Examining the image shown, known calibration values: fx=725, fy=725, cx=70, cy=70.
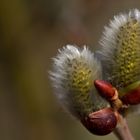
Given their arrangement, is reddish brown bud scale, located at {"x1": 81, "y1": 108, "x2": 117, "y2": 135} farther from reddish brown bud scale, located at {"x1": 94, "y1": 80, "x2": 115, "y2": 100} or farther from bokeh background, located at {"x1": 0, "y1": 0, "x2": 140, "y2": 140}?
bokeh background, located at {"x1": 0, "y1": 0, "x2": 140, "y2": 140}

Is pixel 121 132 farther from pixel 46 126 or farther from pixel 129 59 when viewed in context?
pixel 46 126

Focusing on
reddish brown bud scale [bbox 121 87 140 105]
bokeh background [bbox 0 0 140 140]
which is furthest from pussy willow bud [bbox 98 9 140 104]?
bokeh background [bbox 0 0 140 140]

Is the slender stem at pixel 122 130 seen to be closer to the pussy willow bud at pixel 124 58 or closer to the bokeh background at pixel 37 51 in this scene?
the pussy willow bud at pixel 124 58


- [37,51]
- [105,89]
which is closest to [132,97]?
[105,89]

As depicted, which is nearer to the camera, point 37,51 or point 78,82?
point 78,82

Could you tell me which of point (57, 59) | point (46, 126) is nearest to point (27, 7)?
point (46, 126)

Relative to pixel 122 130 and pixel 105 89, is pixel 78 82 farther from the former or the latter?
pixel 122 130

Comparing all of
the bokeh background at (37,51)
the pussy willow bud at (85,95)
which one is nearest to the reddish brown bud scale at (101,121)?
the pussy willow bud at (85,95)
